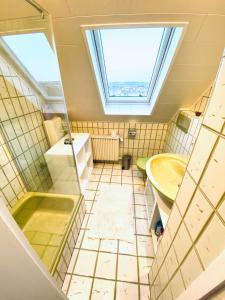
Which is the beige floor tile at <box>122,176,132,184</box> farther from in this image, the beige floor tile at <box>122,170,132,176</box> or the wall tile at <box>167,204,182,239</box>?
the wall tile at <box>167,204,182,239</box>

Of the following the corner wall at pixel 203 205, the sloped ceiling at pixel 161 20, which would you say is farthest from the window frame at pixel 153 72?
the corner wall at pixel 203 205

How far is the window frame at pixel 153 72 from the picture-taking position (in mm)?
1212

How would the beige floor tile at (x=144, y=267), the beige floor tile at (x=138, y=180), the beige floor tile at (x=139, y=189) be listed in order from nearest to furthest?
the beige floor tile at (x=144, y=267) < the beige floor tile at (x=139, y=189) < the beige floor tile at (x=138, y=180)

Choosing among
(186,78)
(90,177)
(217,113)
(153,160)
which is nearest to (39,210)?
(90,177)

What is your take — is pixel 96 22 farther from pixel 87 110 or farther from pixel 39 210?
pixel 39 210

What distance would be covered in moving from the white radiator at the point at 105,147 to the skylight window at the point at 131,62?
18.4 inches

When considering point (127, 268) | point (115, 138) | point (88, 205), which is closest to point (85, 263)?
point (127, 268)

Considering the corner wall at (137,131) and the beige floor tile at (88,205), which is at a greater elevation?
the corner wall at (137,131)

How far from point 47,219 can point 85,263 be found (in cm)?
60

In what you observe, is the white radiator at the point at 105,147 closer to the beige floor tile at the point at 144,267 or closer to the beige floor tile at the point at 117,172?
the beige floor tile at the point at 117,172

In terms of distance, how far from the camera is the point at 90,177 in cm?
230

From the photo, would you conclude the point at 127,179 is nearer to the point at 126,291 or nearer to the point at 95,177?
the point at 95,177

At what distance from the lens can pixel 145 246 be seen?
1.39 meters

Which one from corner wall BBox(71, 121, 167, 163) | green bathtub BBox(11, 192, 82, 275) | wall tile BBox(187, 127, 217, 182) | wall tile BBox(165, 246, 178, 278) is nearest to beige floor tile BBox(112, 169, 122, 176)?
Answer: corner wall BBox(71, 121, 167, 163)
